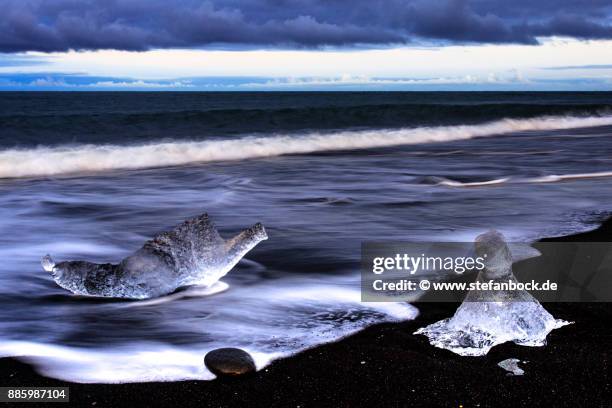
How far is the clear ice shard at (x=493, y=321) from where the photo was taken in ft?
9.04

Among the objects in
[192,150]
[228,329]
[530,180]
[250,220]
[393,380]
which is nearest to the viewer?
[393,380]

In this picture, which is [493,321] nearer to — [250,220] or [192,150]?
[250,220]

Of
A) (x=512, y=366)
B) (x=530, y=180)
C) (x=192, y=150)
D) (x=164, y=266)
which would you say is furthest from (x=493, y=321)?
(x=192, y=150)

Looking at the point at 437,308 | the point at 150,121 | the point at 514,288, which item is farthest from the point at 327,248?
the point at 150,121

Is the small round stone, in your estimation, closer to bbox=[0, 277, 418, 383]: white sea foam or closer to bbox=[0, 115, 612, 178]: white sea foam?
bbox=[0, 277, 418, 383]: white sea foam

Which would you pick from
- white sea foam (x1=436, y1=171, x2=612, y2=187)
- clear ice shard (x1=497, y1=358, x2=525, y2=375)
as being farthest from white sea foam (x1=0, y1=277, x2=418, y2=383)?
white sea foam (x1=436, y1=171, x2=612, y2=187)

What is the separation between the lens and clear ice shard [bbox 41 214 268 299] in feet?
11.2

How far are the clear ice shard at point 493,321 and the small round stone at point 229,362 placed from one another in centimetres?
79

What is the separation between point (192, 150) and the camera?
1410cm

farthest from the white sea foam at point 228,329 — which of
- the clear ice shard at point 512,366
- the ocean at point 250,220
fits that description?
the clear ice shard at point 512,366

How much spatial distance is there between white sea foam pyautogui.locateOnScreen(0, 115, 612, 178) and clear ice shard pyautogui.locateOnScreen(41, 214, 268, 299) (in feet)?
26.1

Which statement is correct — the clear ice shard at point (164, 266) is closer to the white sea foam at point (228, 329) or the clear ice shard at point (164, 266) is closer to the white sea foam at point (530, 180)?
the white sea foam at point (228, 329)

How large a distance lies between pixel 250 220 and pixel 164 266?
2277mm

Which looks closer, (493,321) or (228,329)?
(493,321)
